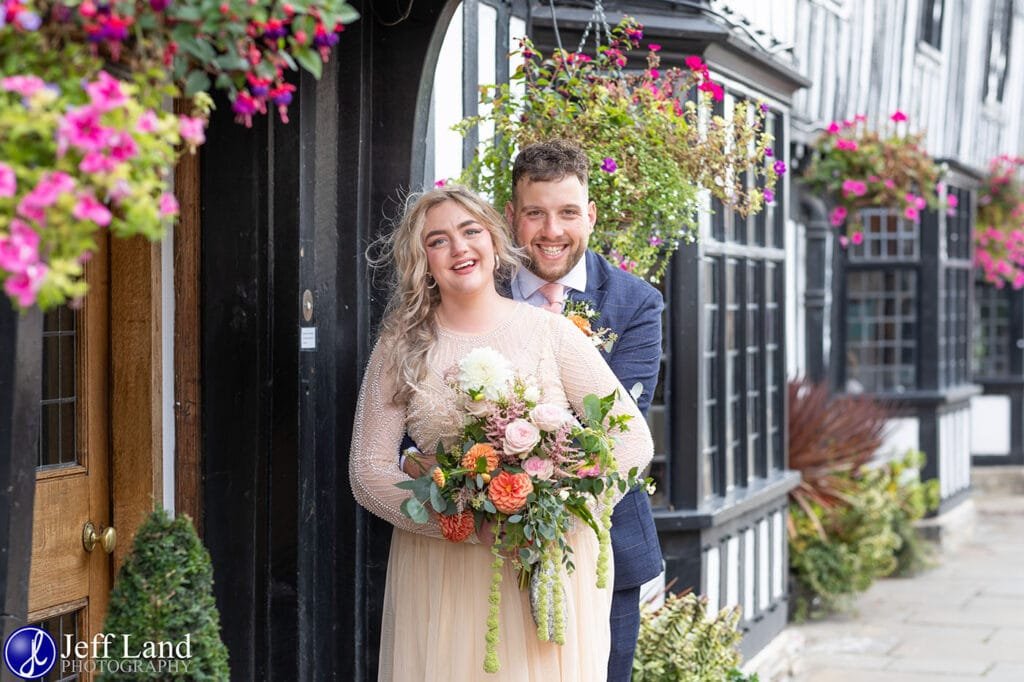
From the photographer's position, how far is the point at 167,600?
3053mm

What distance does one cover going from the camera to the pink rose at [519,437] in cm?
338

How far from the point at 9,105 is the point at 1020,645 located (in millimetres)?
7602

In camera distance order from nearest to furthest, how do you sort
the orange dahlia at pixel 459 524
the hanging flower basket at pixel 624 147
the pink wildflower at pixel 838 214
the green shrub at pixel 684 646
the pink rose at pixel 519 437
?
the pink rose at pixel 519 437 → the orange dahlia at pixel 459 524 → the hanging flower basket at pixel 624 147 → the green shrub at pixel 684 646 → the pink wildflower at pixel 838 214

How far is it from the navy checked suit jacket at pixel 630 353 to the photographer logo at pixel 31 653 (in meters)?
1.56

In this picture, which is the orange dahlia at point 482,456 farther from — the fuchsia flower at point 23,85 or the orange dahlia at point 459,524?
the fuchsia flower at point 23,85

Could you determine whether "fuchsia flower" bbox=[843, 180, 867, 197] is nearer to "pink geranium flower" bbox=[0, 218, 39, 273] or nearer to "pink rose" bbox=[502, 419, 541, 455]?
"pink rose" bbox=[502, 419, 541, 455]

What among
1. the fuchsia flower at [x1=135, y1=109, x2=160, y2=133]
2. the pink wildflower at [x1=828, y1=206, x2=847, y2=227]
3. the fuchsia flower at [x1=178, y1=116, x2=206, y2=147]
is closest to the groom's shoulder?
the fuchsia flower at [x1=178, y1=116, x2=206, y2=147]

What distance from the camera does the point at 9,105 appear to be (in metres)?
2.11

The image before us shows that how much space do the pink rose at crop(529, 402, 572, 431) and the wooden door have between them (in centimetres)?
121

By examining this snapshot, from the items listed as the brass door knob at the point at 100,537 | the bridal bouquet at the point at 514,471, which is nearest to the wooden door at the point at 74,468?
the brass door knob at the point at 100,537

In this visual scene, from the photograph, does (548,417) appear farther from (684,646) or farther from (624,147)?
(684,646)

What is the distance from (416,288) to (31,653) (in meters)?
1.30

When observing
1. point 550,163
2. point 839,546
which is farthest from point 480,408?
point 839,546

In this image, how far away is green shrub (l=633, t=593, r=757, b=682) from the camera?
5.34m
